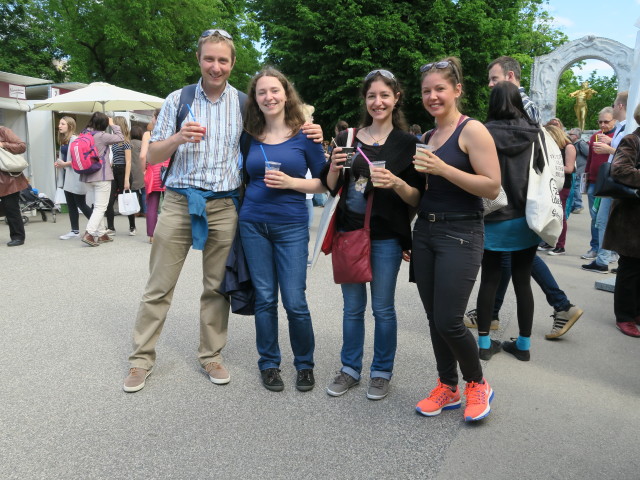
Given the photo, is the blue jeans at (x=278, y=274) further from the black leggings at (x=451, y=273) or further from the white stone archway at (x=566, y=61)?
the white stone archway at (x=566, y=61)

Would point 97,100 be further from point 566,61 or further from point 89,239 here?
point 566,61

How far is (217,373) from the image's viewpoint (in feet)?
12.3

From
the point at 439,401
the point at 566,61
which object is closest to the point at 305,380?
the point at 439,401

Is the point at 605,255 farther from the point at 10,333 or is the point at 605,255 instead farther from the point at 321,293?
the point at 10,333

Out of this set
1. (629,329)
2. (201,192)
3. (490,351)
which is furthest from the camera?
(629,329)

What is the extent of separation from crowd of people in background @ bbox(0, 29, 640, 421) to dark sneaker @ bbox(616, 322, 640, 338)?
A: 4.22ft

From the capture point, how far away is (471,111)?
26047 mm

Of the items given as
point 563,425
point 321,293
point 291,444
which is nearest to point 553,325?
point 563,425

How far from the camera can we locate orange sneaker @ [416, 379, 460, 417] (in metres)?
3.28

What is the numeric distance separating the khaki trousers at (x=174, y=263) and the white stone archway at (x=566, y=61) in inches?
1007

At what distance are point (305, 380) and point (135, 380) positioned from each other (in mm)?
1078

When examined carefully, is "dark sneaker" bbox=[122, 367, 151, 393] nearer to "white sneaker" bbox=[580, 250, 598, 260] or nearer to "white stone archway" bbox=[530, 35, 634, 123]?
"white sneaker" bbox=[580, 250, 598, 260]

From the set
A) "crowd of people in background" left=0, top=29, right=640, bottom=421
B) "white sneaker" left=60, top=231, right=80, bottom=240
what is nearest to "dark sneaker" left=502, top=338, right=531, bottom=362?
"crowd of people in background" left=0, top=29, right=640, bottom=421

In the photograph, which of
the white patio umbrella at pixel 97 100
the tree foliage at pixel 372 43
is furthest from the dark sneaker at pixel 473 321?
the tree foliage at pixel 372 43
